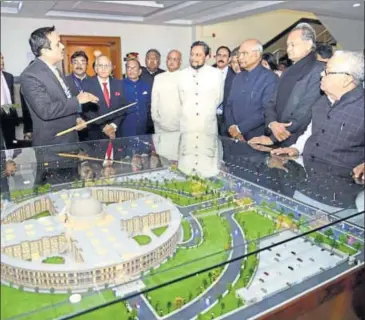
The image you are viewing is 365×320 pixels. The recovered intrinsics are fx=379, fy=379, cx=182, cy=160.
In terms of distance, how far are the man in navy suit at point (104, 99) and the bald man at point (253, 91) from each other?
0.90 meters

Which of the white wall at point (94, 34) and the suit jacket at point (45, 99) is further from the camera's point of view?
the white wall at point (94, 34)

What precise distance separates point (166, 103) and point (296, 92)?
122 centimetres

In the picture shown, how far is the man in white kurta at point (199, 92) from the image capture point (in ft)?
9.26

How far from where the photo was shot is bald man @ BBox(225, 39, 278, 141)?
2.58 m

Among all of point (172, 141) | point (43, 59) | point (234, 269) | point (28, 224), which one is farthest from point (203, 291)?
point (43, 59)

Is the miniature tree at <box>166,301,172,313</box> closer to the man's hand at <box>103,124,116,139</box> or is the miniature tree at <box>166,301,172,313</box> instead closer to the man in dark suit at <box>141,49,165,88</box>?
the man's hand at <box>103,124,116,139</box>

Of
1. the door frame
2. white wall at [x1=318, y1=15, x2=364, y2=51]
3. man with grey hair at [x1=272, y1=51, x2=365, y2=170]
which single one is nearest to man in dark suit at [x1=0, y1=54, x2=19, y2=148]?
the door frame

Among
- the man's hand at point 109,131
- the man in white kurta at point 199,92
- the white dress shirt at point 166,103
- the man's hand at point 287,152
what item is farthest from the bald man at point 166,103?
the man's hand at point 287,152

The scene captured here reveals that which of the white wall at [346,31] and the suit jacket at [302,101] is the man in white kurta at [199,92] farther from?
the white wall at [346,31]

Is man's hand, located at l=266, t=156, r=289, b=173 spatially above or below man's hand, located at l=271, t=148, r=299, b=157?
below

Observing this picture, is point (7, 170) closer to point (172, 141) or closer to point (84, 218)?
point (84, 218)

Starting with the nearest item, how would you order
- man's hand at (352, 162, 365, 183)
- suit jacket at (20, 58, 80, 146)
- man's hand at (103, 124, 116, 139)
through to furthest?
man's hand at (352, 162, 365, 183) < suit jacket at (20, 58, 80, 146) < man's hand at (103, 124, 116, 139)

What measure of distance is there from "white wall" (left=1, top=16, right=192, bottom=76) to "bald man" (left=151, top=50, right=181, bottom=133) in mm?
4321

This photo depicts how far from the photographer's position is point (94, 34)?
706cm
